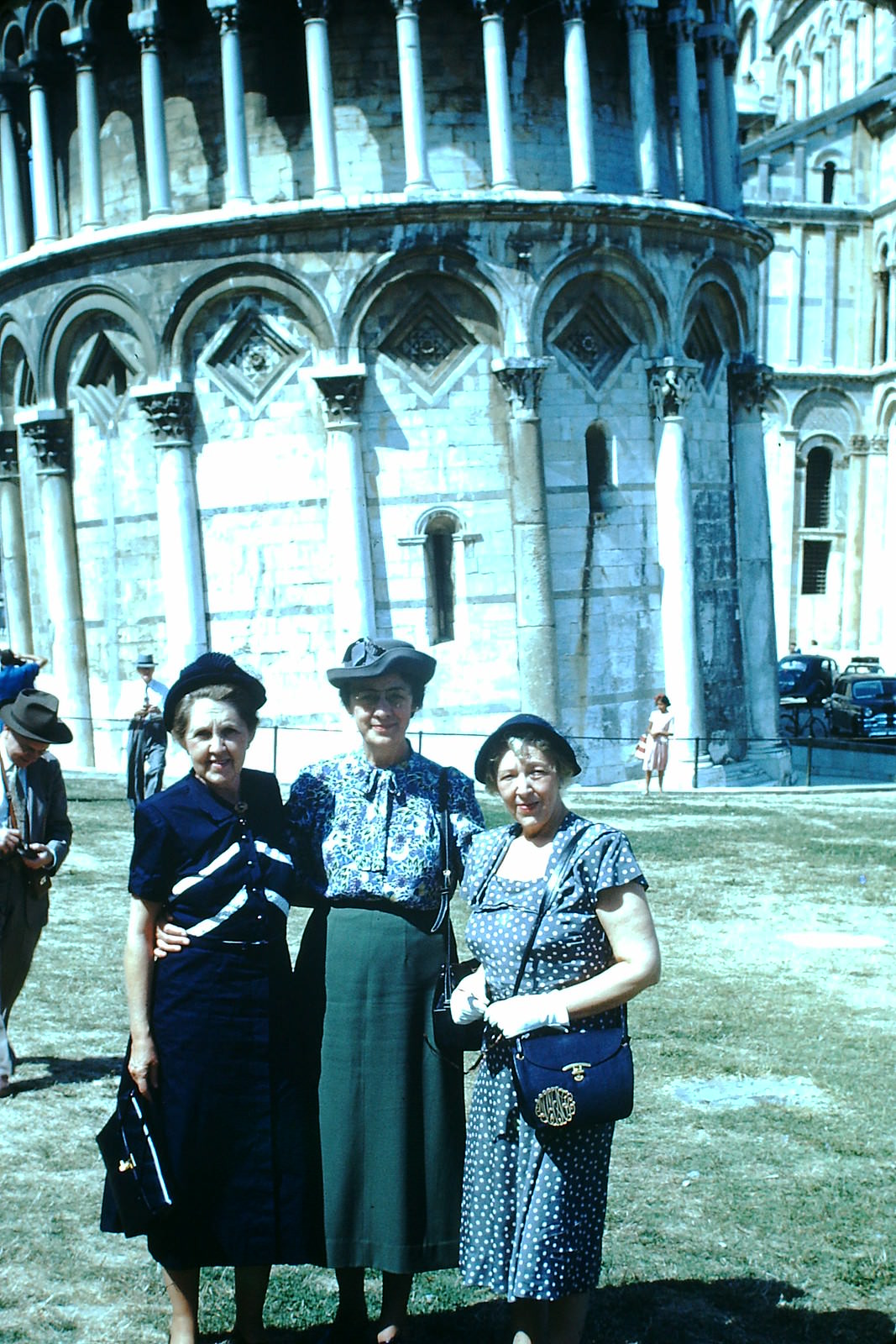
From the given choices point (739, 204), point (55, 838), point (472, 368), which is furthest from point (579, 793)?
point (55, 838)

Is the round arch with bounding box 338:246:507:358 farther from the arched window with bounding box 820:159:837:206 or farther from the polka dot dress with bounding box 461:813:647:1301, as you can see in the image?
the arched window with bounding box 820:159:837:206

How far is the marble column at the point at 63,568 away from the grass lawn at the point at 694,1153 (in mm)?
10929

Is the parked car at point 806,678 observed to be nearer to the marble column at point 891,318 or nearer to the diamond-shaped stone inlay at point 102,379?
the marble column at point 891,318

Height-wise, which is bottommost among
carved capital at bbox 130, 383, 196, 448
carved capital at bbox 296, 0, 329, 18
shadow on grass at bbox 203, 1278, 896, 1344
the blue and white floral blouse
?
shadow on grass at bbox 203, 1278, 896, 1344

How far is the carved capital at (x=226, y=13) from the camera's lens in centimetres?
1986

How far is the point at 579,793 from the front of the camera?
64.0 ft

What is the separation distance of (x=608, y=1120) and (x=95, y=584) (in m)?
19.4

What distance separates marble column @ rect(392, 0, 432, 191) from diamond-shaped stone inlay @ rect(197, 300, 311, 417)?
8.60ft

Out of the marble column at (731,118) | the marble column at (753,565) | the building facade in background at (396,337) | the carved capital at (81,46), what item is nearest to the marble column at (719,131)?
the marble column at (731,118)

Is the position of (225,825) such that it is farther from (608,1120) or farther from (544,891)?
(608,1120)

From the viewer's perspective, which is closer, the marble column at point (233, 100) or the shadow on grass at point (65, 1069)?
the shadow on grass at point (65, 1069)

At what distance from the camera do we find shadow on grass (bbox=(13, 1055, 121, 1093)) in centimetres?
751

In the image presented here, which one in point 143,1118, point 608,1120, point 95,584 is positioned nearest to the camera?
point 608,1120

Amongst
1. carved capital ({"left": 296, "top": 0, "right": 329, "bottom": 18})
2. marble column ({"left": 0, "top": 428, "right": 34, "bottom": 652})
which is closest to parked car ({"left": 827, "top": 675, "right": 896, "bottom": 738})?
marble column ({"left": 0, "top": 428, "right": 34, "bottom": 652})
